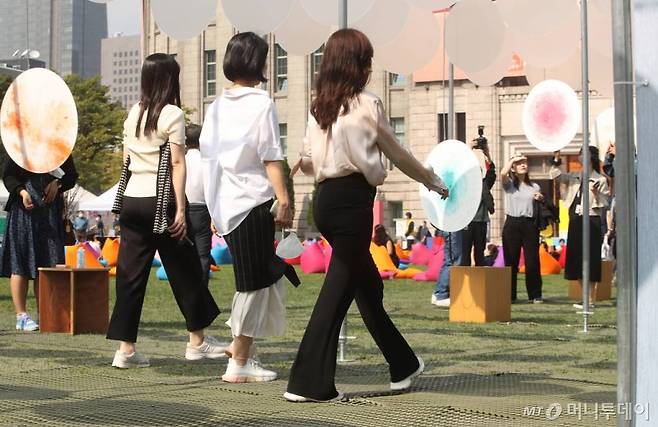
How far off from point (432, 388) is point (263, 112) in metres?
1.64

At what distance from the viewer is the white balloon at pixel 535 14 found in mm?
10570

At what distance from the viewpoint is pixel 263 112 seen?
6.15 meters

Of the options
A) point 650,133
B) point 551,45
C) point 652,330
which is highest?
point 551,45

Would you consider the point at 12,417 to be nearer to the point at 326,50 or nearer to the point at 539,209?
the point at 326,50

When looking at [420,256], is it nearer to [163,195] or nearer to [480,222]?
[480,222]

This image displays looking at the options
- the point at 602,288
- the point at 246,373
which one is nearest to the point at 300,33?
the point at 246,373

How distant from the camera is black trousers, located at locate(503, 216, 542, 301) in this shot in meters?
13.5

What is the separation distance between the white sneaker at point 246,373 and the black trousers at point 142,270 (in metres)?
0.90

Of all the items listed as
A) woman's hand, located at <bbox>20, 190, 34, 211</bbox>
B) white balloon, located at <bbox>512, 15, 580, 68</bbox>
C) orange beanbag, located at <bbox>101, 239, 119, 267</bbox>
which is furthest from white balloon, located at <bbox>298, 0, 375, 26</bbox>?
orange beanbag, located at <bbox>101, 239, 119, 267</bbox>

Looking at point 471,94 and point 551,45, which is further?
point 471,94

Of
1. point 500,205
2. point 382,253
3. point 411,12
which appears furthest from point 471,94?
point 411,12

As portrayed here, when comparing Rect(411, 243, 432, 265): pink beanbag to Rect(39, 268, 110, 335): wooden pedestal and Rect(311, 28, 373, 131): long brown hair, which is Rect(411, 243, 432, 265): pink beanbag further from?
Rect(311, 28, 373, 131): long brown hair

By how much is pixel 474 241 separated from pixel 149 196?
6529 millimetres

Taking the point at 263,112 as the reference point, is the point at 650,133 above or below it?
below
